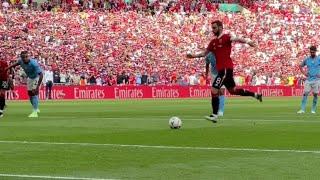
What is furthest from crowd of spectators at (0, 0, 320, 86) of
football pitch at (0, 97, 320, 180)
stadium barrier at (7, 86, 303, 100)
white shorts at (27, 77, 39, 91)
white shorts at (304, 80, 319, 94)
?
football pitch at (0, 97, 320, 180)

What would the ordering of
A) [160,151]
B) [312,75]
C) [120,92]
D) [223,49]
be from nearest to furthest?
[160,151] → [223,49] → [312,75] → [120,92]

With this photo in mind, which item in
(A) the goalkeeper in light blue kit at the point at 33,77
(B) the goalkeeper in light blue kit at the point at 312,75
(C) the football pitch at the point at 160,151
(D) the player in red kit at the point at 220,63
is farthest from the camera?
(B) the goalkeeper in light blue kit at the point at 312,75

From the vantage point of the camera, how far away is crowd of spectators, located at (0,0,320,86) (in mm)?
55406

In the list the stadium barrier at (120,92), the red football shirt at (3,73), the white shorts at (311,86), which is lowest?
the stadium barrier at (120,92)

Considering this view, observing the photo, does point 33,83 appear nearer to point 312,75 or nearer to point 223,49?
point 223,49

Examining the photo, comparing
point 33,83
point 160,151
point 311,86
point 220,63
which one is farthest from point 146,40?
point 160,151

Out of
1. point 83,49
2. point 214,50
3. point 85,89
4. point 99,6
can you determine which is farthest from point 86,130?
point 99,6

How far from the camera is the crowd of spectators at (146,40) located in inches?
2181

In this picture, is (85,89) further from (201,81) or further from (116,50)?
(201,81)

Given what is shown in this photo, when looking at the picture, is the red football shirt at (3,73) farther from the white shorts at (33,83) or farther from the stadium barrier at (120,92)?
the stadium barrier at (120,92)

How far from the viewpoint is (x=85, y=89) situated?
52.5 m

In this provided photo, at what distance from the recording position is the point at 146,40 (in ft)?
200

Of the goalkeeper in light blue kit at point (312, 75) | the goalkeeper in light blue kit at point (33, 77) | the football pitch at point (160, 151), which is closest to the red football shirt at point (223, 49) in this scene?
the football pitch at point (160, 151)

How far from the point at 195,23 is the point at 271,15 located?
7738mm
